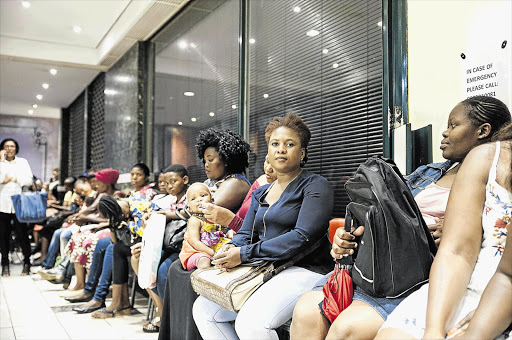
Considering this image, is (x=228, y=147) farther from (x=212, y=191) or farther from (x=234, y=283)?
(x=234, y=283)

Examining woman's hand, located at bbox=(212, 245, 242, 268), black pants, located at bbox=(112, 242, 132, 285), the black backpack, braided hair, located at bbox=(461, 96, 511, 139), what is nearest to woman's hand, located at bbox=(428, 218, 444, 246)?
the black backpack

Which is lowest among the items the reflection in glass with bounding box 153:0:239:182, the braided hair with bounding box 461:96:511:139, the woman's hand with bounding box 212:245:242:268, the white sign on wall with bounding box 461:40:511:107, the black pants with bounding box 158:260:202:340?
the black pants with bounding box 158:260:202:340

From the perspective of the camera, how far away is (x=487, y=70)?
7.06 ft

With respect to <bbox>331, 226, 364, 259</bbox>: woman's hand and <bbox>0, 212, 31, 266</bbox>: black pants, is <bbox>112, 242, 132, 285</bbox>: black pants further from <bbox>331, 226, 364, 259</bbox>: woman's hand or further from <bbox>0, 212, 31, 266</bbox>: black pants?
<bbox>0, 212, 31, 266</bbox>: black pants

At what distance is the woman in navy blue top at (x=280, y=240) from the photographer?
2152 millimetres

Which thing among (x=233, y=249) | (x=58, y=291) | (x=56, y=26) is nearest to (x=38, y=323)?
(x=58, y=291)

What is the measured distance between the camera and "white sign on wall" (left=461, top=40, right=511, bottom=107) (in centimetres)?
206

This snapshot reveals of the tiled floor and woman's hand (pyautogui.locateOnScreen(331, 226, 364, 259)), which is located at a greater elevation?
woman's hand (pyautogui.locateOnScreen(331, 226, 364, 259))

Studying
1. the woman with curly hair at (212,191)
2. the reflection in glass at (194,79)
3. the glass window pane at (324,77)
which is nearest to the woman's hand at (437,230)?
the glass window pane at (324,77)

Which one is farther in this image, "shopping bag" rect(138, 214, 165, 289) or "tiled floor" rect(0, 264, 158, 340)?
"tiled floor" rect(0, 264, 158, 340)

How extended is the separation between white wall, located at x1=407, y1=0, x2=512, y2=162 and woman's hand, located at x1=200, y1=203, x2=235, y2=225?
1.16 meters

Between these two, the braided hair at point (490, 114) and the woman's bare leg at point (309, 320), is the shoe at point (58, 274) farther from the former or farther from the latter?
the braided hair at point (490, 114)

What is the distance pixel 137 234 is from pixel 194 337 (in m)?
1.48

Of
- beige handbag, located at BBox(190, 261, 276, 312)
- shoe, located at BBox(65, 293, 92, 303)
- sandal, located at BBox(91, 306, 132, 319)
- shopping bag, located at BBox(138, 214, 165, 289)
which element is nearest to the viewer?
beige handbag, located at BBox(190, 261, 276, 312)
